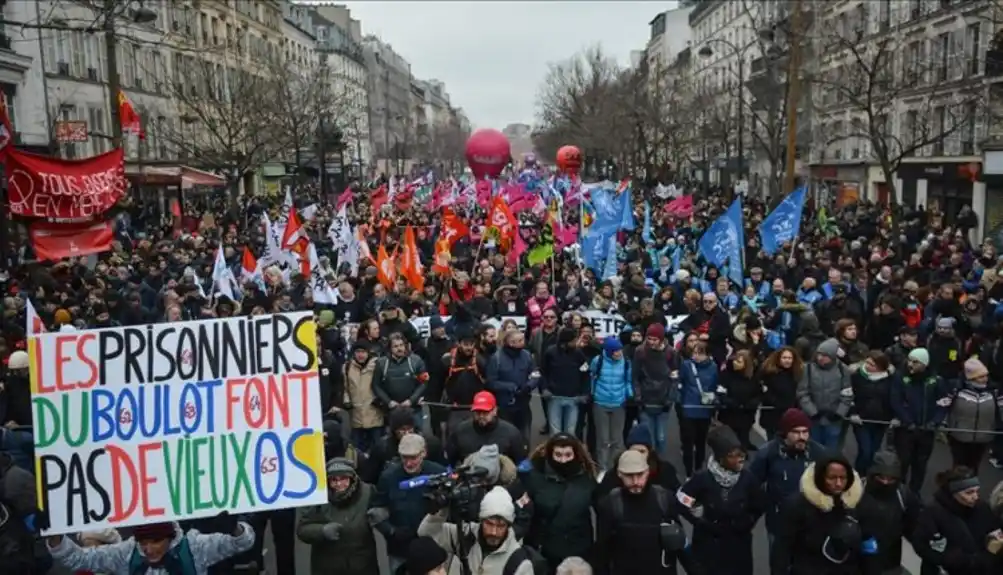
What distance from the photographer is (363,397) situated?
8008 mm

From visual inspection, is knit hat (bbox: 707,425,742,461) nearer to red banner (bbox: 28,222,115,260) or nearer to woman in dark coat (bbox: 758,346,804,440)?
woman in dark coat (bbox: 758,346,804,440)

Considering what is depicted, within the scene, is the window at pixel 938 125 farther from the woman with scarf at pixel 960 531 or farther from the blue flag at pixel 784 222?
the woman with scarf at pixel 960 531

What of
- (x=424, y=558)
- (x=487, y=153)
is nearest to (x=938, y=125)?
(x=487, y=153)

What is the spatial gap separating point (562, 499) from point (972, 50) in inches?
1173

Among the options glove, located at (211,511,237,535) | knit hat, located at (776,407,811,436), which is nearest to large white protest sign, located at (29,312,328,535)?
glove, located at (211,511,237,535)

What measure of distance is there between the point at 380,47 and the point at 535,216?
302ft

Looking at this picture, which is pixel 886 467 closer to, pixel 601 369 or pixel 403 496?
pixel 403 496

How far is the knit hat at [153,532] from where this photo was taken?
4473 millimetres

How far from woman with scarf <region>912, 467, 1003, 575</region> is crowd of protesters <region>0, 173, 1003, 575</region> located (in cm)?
1

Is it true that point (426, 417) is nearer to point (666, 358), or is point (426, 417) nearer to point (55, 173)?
point (666, 358)

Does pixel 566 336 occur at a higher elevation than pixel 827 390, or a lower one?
higher

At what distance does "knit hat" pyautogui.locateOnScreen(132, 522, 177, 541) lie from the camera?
4.47 m

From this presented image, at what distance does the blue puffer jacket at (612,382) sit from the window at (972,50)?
25.9 metres

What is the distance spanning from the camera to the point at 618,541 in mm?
4906
